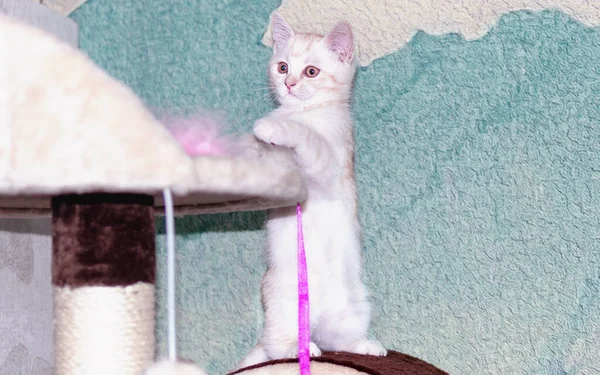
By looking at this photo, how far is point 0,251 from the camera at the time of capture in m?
1.56

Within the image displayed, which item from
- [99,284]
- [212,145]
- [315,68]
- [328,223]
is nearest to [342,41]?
[315,68]

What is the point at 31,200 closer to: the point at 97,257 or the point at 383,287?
the point at 97,257

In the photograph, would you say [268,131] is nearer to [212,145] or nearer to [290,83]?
[212,145]

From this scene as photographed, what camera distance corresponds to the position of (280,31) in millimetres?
1562

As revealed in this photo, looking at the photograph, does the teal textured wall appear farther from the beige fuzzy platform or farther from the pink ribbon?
the beige fuzzy platform

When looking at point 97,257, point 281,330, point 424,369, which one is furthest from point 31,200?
point 424,369

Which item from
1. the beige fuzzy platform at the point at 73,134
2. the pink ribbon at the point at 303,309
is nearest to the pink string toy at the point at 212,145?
the pink ribbon at the point at 303,309

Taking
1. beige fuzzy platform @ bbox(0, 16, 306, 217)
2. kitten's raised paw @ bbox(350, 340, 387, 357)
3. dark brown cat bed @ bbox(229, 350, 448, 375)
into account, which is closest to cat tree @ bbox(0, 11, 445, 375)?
beige fuzzy platform @ bbox(0, 16, 306, 217)

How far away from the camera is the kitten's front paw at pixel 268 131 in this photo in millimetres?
1147

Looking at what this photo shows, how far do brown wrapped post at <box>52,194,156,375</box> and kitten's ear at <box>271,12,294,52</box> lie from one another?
773 millimetres

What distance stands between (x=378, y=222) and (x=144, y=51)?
32.6 inches

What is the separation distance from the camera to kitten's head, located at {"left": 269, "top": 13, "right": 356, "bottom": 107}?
147 cm

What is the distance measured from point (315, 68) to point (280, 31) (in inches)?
5.8

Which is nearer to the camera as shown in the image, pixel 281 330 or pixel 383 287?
pixel 281 330
